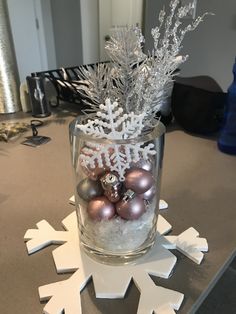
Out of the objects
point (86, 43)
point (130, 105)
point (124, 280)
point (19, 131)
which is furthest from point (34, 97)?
point (86, 43)

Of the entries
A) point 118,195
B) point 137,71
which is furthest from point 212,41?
→ point 118,195

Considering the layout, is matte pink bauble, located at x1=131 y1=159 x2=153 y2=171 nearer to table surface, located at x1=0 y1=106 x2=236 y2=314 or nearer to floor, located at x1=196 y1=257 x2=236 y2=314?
table surface, located at x1=0 y1=106 x2=236 y2=314

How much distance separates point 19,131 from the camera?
92cm

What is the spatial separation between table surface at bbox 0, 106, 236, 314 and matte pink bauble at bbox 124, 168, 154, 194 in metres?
→ 0.14

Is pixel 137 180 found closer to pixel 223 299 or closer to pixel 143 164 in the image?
pixel 143 164

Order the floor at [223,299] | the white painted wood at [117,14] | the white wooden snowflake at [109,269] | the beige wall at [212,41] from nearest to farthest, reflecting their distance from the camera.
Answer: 1. the white wooden snowflake at [109,269]
2. the floor at [223,299]
3. the beige wall at [212,41]
4. the white painted wood at [117,14]

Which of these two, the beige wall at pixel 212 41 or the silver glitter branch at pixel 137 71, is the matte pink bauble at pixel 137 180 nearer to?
the silver glitter branch at pixel 137 71

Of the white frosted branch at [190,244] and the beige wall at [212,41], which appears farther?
the beige wall at [212,41]

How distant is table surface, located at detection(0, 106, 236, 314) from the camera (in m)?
0.40

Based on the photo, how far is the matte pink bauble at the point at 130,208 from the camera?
407 millimetres

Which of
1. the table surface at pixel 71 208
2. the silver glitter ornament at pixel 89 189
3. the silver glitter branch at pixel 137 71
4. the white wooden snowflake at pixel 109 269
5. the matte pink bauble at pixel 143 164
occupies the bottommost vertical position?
the table surface at pixel 71 208

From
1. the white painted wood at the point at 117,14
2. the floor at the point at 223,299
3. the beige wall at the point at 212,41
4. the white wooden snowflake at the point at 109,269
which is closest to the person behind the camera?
the white wooden snowflake at the point at 109,269

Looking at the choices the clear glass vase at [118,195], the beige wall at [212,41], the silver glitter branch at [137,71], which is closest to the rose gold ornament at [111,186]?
the clear glass vase at [118,195]

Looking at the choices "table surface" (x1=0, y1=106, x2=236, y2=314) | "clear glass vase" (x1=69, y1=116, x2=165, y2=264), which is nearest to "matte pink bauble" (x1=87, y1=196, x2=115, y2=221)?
"clear glass vase" (x1=69, y1=116, x2=165, y2=264)
